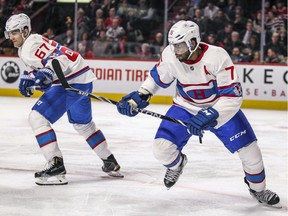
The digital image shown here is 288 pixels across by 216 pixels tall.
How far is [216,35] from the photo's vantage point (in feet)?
32.4

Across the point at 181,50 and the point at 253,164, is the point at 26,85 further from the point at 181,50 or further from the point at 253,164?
the point at 253,164

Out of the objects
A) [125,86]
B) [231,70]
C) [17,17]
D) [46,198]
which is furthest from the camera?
[125,86]

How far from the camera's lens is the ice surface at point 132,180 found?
3.94 meters

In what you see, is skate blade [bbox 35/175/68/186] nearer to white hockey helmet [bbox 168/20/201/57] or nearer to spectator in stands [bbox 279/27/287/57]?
white hockey helmet [bbox 168/20/201/57]

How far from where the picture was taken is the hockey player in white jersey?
4.55 meters

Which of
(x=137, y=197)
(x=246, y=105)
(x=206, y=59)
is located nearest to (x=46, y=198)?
(x=137, y=197)

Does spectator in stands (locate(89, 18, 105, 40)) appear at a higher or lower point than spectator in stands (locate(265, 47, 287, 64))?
higher

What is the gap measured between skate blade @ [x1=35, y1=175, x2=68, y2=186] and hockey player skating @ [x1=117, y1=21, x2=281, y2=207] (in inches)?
28.5

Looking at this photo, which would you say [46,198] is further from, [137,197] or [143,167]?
[143,167]

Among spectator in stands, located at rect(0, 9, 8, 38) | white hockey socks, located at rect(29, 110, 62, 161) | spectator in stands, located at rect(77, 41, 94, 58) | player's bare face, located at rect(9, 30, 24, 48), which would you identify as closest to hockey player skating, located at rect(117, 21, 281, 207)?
white hockey socks, located at rect(29, 110, 62, 161)

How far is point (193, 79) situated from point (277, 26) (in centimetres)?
602

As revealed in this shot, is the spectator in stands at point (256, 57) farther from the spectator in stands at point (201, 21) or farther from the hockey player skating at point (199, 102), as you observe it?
the hockey player skating at point (199, 102)

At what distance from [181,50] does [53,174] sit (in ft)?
4.14

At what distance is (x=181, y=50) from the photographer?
381cm
